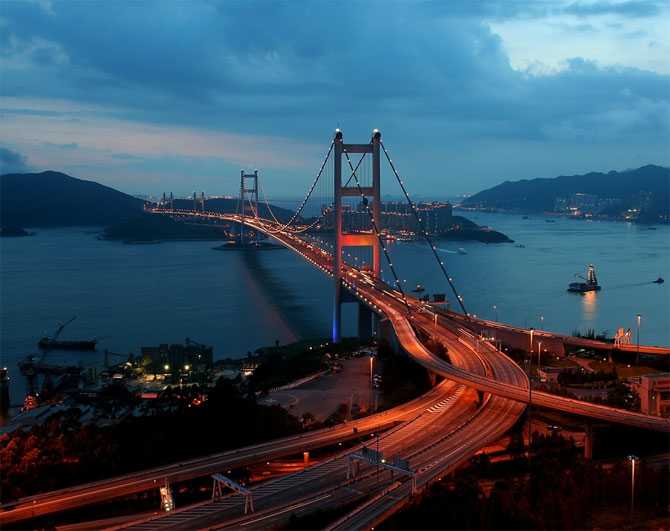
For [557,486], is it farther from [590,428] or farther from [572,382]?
[572,382]

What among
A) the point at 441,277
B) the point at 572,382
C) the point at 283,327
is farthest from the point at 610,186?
the point at 572,382

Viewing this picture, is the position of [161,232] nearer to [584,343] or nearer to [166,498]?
[584,343]

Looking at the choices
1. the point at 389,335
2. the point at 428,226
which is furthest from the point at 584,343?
the point at 428,226

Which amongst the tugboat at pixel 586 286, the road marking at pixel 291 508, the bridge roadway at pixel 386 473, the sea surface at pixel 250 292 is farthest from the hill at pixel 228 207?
the road marking at pixel 291 508

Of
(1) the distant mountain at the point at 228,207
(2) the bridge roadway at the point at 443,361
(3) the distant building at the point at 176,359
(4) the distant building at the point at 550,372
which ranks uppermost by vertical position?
(1) the distant mountain at the point at 228,207

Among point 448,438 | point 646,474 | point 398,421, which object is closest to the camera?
point 646,474

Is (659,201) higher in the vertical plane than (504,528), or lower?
higher

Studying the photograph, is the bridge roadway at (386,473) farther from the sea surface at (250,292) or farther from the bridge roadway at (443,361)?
the sea surface at (250,292)

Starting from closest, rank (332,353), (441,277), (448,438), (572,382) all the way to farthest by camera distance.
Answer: (448,438) < (572,382) < (332,353) < (441,277)
